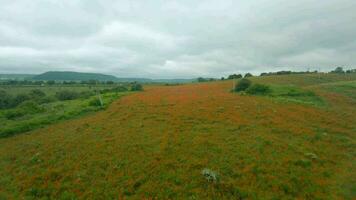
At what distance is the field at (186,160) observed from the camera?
7.78 metres

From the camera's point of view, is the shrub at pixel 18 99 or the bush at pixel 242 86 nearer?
the bush at pixel 242 86

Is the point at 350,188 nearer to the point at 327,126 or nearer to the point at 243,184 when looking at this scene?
the point at 243,184

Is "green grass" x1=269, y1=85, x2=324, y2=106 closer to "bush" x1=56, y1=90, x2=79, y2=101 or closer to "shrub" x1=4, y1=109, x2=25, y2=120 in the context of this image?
"shrub" x1=4, y1=109, x2=25, y2=120

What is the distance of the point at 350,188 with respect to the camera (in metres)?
7.86

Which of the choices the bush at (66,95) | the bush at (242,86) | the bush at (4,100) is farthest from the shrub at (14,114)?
the bush at (242,86)

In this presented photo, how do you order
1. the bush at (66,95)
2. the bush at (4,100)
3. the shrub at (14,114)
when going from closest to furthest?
the shrub at (14,114)
the bush at (4,100)
the bush at (66,95)

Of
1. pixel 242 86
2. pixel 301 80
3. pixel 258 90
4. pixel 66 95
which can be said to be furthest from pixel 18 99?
pixel 301 80

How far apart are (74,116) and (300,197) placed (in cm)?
2269

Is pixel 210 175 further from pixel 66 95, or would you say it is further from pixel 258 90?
pixel 66 95

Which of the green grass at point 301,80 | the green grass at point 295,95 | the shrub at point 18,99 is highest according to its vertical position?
the green grass at point 301,80

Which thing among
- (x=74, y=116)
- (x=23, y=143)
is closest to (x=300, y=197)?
(x=23, y=143)

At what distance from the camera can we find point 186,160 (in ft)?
32.7

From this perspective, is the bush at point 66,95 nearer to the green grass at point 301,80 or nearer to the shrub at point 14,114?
the shrub at point 14,114

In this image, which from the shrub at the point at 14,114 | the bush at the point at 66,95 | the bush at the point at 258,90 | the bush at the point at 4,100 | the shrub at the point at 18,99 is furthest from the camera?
the bush at the point at 66,95
